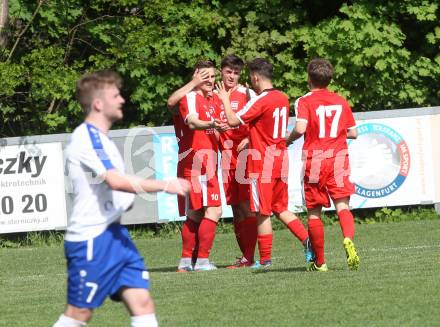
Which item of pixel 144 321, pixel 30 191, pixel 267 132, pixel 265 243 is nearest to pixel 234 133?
pixel 267 132

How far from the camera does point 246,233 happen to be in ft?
39.7

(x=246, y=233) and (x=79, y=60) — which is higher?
(x=79, y=60)

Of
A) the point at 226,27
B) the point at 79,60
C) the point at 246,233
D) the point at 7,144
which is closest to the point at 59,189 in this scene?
the point at 7,144

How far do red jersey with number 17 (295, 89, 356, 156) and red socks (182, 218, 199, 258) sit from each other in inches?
75.9

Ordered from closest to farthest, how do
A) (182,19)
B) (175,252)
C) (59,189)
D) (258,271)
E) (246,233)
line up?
(258,271) → (246,233) → (175,252) → (59,189) → (182,19)

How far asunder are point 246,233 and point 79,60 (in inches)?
321

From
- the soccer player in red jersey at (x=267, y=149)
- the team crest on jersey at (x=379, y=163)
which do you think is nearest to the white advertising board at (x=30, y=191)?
the team crest on jersey at (x=379, y=163)

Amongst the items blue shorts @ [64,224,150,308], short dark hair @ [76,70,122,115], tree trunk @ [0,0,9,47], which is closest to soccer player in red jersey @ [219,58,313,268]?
short dark hair @ [76,70,122,115]

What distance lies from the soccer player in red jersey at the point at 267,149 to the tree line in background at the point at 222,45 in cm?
778

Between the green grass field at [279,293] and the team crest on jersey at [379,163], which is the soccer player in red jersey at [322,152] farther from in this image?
the team crest on jersey at [379,163]

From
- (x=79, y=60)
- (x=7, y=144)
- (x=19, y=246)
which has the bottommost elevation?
(x=19, y=246)

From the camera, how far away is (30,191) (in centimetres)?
1733

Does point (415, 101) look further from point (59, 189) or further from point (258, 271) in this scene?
point (258, 271)

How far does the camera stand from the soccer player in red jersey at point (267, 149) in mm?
11156
